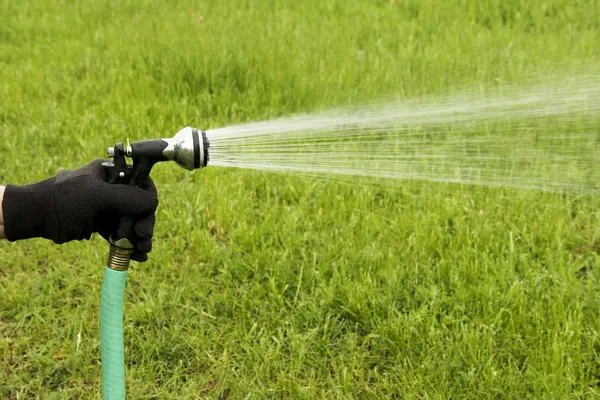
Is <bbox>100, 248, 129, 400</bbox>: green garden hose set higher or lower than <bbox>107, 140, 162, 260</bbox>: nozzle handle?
lower

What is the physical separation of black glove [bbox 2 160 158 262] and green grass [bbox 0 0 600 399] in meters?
0.86

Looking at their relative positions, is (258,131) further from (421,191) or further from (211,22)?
(211,22)

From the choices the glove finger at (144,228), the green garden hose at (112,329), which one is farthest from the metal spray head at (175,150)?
the green garden hose at (112,329)

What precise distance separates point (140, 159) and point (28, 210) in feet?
1.24

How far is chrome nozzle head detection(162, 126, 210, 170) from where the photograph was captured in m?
2.00

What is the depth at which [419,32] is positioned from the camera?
5.13m

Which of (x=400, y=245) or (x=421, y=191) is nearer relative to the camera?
(x=400, y=245)

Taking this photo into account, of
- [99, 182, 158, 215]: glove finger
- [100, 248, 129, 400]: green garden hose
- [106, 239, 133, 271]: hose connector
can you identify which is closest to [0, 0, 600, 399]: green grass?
[100, 248, 129, 400]: green garden hose

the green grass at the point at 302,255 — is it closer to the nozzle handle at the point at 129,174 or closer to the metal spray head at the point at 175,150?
the nozzle handle at the point at 129,174

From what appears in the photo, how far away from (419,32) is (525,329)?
9.75 feet

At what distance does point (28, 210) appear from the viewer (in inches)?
82.0

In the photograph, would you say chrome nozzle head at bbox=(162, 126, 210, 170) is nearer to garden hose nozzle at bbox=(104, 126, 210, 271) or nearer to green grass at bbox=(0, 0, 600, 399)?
garden hose nozzle at bbox=(104, 126, 210, 271)

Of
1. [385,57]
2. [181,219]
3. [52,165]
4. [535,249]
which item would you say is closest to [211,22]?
[385,57]

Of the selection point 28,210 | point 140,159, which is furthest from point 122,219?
point 28,210
